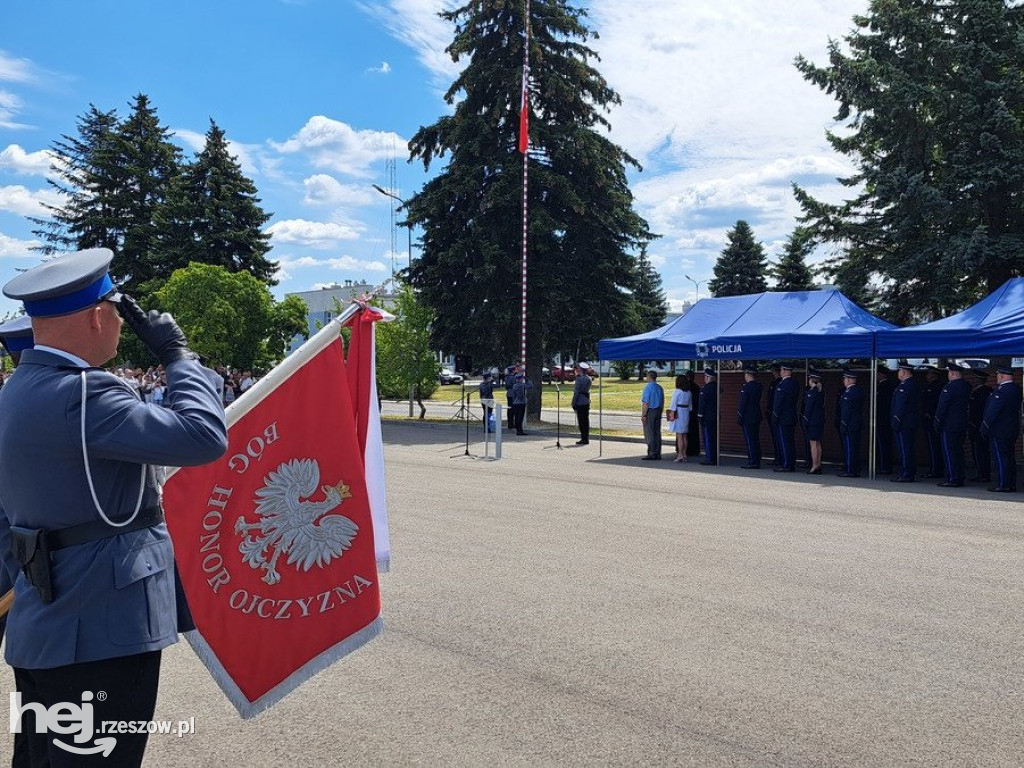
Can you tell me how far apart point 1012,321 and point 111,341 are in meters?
14.0

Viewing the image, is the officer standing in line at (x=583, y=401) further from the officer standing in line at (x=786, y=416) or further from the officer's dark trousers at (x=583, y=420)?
the officer standing in line at (x=786, y=416)

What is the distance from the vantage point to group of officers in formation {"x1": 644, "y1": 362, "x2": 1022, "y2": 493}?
13.3 m

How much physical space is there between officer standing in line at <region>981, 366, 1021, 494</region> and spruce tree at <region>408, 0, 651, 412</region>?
15.4 m

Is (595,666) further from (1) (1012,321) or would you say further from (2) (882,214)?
(2) (882,214)

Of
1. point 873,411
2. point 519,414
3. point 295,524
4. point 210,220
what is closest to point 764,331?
point 873,411

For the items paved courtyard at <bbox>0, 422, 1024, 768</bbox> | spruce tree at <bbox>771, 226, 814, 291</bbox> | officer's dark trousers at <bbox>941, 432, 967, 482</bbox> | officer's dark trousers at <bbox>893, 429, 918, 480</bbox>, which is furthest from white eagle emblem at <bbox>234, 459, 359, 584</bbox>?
spruce tree at <bbox>771, 226, 814, 291</bbox>

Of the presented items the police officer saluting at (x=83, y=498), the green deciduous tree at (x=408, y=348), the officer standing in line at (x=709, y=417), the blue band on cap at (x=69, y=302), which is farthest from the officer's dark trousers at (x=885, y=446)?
the green deciduous tree at (x=408, y=348)

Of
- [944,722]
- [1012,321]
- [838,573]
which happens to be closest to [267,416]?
[944,722]

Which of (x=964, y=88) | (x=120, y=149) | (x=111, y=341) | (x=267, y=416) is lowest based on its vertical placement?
(x=267, y=416)

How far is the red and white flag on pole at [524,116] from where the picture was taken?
85.9 ft

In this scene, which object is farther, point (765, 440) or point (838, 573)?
point (765, 440)

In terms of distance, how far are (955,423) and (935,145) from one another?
1132 cm

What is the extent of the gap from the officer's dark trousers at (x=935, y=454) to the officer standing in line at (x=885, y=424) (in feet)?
2.24

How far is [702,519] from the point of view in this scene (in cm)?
1019
